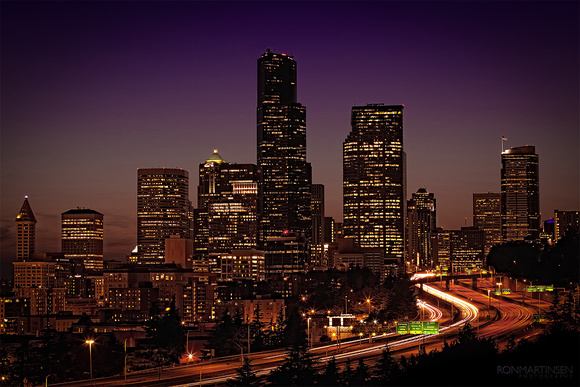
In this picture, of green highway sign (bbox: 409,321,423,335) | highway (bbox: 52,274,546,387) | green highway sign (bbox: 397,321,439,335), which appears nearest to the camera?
highway (bbox: 52,274,546,387)

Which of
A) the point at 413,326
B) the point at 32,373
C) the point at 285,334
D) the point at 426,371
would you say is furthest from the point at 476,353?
the point at 32,373

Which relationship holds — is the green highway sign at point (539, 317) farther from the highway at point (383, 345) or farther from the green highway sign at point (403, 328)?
the green highway sign at point (403, 328)

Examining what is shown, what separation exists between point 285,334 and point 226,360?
29643 millimetres

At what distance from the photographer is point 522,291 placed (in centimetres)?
18675

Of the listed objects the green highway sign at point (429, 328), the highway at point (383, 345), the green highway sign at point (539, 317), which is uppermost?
the green highway sign at point (429, 328)

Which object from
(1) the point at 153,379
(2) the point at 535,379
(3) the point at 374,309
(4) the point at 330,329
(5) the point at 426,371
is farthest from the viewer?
(3) the point at 374,309

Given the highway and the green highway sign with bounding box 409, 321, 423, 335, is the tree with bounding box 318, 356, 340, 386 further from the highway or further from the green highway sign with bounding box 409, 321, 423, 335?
the green highway sign with bounding box 409, 321, 423, 335

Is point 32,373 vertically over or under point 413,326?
under

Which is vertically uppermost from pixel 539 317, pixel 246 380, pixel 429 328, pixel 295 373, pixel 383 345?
pixel 429 328

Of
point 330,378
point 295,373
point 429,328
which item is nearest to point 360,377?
point 330,378

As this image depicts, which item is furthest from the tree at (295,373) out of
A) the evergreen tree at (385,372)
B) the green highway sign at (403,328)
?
the green highway sign at (403,328)

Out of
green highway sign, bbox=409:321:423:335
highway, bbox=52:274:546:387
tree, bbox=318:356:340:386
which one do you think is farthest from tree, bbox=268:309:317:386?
green highway sign, bbox=409:321:423:335

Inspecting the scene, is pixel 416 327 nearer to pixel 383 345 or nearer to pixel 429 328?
pixel 429 328

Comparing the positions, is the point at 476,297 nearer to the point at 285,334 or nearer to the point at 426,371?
the point at 285,334
